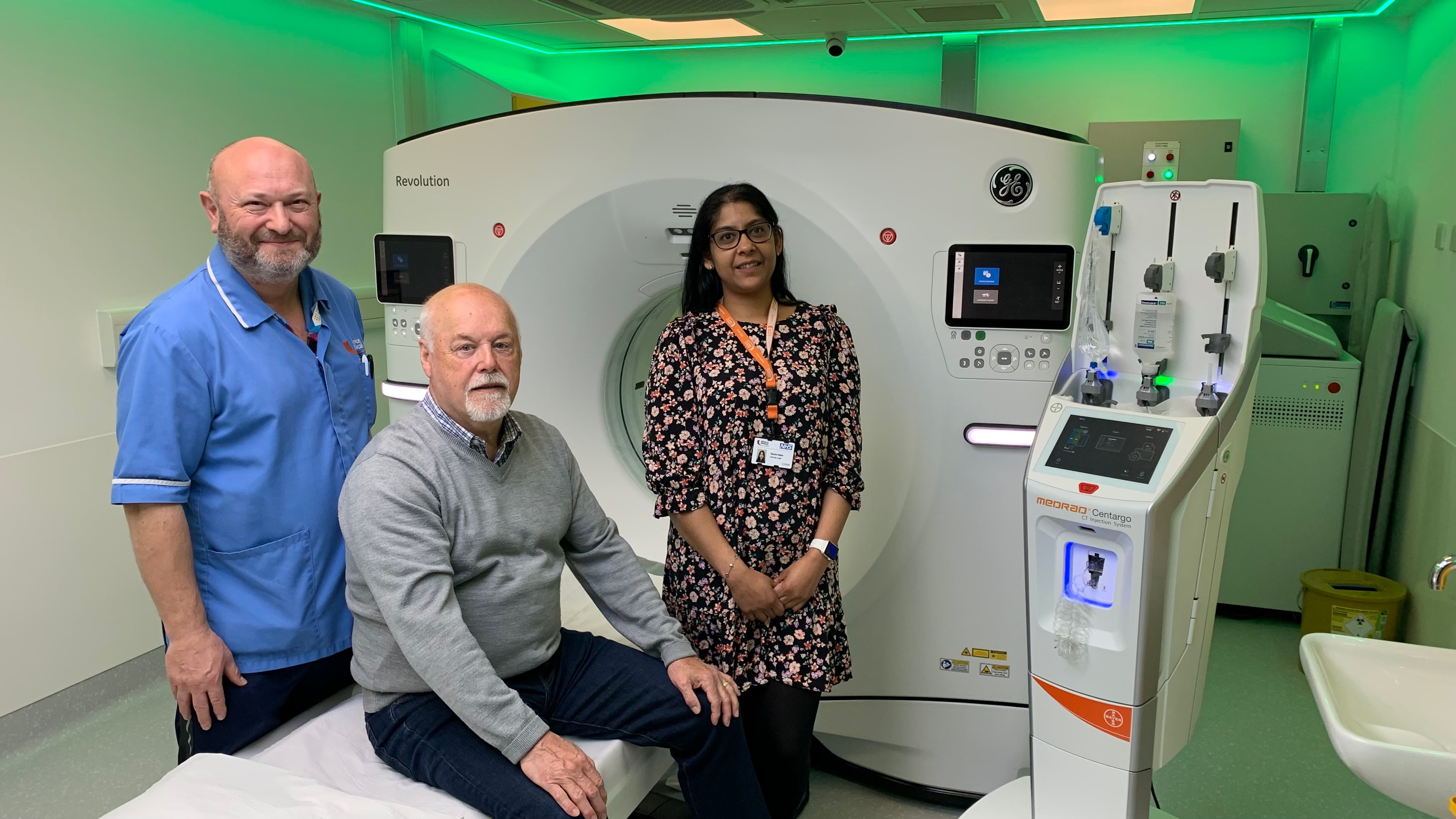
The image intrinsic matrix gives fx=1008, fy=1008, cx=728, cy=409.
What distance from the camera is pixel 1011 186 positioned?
2088 mm

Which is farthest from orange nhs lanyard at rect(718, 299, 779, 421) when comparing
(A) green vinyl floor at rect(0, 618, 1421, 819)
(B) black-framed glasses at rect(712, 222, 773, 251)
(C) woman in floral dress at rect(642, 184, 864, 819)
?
(A) green vinyl floor at rect(0, 618, 1421, 819)

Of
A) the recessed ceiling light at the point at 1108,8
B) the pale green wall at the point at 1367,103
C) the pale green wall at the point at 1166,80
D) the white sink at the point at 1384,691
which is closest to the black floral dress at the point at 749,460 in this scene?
the white sink at the point at 1384,691

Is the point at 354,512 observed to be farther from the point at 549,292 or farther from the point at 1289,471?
the point at 1289,471

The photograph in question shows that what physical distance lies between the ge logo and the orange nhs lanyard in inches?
20.9

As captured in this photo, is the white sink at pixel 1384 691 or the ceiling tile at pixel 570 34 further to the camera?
the ceiling tile at pixel 570 34

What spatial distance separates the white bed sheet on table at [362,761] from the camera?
5.29ft

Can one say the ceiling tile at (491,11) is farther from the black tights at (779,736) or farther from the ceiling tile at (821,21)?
the black tights at (779,736)

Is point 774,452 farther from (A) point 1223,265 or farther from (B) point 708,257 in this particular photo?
(A) point 1223,265

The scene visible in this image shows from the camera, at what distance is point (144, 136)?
3086mm

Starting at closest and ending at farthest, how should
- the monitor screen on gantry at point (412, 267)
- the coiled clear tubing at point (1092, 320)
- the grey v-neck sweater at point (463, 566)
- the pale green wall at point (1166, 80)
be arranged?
the grey v-neck sweater at point (463, 566) → the coiled clear tubing at point (1092, 320) → the monitor screen on gantry at point (412, 267) → the pale green wall at point (1166, 80)

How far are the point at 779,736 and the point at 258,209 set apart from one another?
1351mm

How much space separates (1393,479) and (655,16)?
3.11 m

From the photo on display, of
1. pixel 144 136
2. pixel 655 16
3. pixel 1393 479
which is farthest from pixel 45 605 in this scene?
pixel 1393 479

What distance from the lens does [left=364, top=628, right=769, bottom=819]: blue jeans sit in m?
1.65
